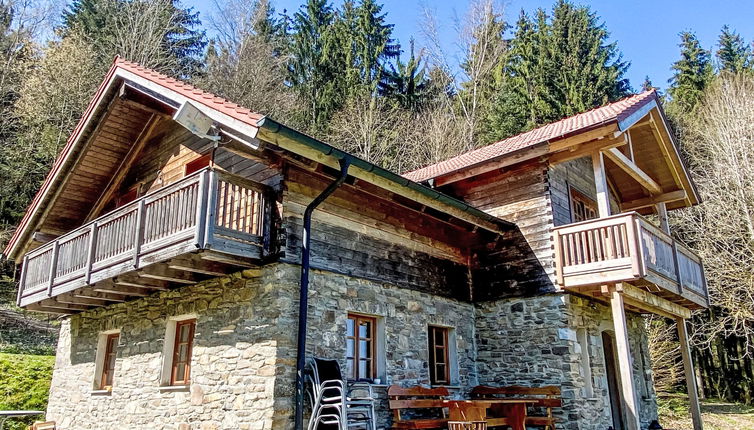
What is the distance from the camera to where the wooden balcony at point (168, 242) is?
676cm

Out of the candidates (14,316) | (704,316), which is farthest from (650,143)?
(14,316)

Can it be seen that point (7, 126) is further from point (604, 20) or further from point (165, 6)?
point (604, 20)

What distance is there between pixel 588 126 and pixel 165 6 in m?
20.3

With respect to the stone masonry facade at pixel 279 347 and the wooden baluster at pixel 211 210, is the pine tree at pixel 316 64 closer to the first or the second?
the stone masonry facade at pixel 279 347

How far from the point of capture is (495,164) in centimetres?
1050

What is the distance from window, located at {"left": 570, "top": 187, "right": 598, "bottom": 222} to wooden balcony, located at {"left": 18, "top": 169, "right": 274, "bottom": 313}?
266 inches

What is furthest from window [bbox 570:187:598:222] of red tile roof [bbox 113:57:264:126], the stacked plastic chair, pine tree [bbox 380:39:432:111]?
pine tree [bbox 380:39:432:111]

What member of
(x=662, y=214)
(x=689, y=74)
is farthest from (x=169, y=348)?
(x=689, y=74)

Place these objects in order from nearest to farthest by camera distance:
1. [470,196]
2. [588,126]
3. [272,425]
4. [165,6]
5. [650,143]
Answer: [272,425] < [588,126] < [470,196] < [650,143] < [165,6]

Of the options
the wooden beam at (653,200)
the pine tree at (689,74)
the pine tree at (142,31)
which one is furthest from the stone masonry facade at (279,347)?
the pine tree at (689,74)

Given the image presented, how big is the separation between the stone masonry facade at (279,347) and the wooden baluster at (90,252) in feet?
3.93

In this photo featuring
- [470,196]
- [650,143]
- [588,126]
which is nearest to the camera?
[588,126]

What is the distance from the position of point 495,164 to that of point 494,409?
14.8 ft

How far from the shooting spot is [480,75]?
26703 millimetres
